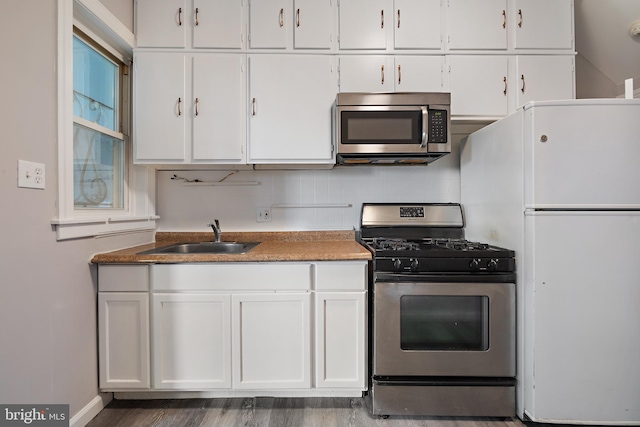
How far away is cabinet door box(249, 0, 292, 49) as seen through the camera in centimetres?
196

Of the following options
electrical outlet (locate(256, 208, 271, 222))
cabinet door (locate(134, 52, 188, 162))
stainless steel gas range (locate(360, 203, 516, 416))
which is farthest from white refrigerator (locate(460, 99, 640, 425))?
cabinet door (locate(134, 52, 188, 162))

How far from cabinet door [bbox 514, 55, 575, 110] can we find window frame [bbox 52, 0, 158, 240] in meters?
2.48

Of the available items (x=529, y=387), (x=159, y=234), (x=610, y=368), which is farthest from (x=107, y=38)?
(x=610, y=368)

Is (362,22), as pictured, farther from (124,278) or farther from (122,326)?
(122,326)

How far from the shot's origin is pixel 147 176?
7.10ft

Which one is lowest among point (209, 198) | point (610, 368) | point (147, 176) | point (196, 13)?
point (610, 368)

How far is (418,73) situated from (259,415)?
7.31ft

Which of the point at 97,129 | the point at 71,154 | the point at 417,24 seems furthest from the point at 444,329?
the point at 97,129

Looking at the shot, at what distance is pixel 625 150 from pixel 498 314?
99 centimetres

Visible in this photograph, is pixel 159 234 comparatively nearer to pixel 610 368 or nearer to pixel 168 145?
pixel 168 145

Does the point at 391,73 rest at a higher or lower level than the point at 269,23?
lower

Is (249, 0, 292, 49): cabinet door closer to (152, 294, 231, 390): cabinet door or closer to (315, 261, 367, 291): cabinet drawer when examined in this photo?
(315, 261, 367, 291): cabinet drawer

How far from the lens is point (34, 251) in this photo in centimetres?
130

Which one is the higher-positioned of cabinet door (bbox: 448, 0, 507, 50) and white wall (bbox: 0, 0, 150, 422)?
cabinet door (bbox: 448, 0, 507, 50)
